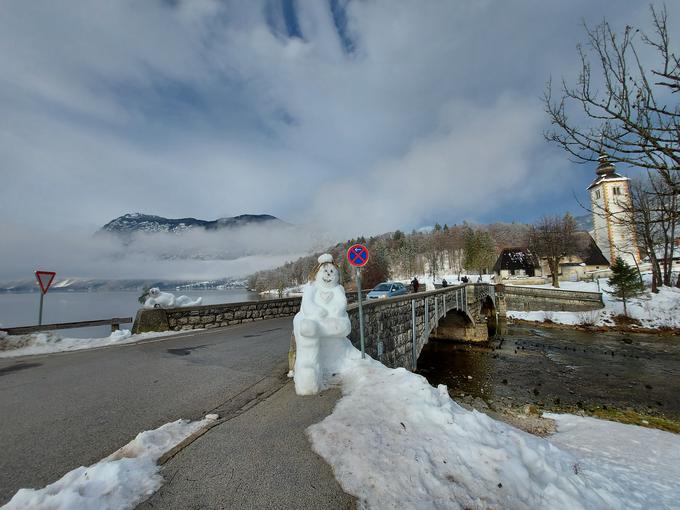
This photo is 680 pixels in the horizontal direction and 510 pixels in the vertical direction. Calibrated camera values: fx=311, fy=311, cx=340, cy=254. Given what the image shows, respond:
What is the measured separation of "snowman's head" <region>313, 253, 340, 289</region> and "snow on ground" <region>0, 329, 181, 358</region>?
24.7 feet

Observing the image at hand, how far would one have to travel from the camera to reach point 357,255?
6.21 meters

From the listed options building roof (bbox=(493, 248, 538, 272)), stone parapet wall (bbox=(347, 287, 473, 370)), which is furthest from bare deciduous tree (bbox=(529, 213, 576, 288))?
stone parapet wall (bbox=(347, 287, 473, 370))

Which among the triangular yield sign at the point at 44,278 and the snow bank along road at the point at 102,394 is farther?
the triangular yield sign at the point at 44,278

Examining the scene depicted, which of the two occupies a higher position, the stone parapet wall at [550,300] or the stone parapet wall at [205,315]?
the stone parapet wall at [205,315]

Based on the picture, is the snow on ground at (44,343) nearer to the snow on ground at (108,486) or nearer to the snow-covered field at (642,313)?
the snow on ground at (108,486)

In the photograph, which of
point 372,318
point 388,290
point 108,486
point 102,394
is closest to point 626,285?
point 388,290

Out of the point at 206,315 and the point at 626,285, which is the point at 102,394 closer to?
the point at 206,315

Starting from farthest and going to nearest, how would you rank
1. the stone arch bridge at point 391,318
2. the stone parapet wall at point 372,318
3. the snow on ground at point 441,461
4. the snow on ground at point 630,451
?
the stone arch bridge at point 391,318 < the stone parapet wall at point 372,318 < the snow on ground at point 630,451 < the snow on ground at point 441,461

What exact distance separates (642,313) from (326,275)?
109ft

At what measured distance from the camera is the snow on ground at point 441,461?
2438mm

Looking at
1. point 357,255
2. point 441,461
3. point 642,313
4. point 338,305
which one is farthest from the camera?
point 642,313

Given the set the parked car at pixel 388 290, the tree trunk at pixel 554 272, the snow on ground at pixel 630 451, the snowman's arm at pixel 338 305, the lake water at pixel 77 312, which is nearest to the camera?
the snow on ground at pixel 630 451

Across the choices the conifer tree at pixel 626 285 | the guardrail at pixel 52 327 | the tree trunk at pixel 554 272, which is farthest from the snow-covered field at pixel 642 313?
the guardrail at pixel 52 327

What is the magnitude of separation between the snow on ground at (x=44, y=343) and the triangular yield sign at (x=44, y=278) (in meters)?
1.39
